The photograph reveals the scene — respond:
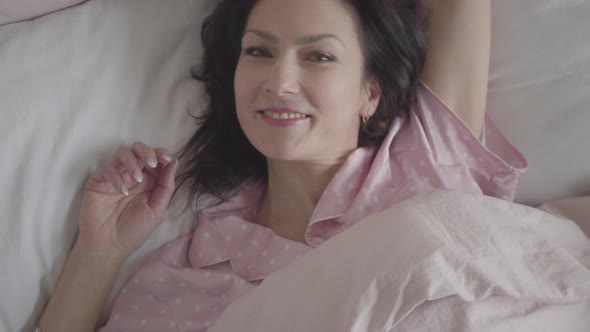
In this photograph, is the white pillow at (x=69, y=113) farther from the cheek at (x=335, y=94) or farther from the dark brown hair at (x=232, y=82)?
the cheek at (x=335, y=94)

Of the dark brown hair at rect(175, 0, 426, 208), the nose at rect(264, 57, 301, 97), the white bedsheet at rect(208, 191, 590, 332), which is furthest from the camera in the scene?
the dark brown hair at rect(175, 0, 426, 208)

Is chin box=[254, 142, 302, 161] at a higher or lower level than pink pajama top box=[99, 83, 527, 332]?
higher

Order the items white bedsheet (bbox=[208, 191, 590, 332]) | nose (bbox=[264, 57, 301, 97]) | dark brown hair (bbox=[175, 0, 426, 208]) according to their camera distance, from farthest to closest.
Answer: dark brown hair (bbox=[175, 0, 426, 208]) < nose (bbox=[264, 57, 301, 97]) < white bedsheet (bbox=[208, 191, 590, 332])

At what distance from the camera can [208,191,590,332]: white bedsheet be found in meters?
0.79

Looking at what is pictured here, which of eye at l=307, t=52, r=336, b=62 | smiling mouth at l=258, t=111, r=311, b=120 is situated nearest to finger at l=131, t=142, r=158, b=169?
smiling mouth at l=258, t=111, r=311, b=120

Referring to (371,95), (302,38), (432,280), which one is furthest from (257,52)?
(432,280)

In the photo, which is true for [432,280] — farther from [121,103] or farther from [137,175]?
[121,103]

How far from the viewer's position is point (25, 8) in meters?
1.10

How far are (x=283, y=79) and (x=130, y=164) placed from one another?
318 millimetres

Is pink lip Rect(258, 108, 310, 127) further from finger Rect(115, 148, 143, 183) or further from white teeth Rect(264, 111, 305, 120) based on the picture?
finger Rect(115, 148, 143, 183)

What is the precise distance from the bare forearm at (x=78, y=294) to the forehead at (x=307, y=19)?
54cm

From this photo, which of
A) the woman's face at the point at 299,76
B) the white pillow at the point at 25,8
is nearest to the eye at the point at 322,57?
the woman's face at the point at 299,76

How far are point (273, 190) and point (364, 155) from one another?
8.3 inches

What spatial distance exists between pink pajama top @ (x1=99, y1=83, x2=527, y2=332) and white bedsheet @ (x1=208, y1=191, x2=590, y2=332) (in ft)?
0.72
